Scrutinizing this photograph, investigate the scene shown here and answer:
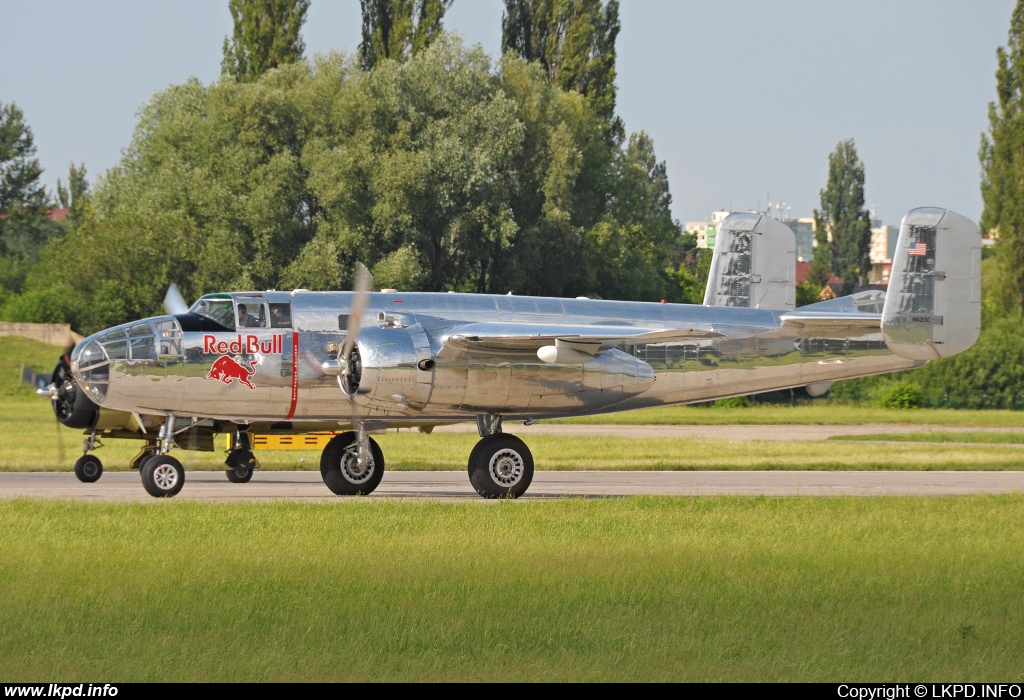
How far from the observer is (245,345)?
19.6 m

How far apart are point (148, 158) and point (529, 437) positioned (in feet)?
107

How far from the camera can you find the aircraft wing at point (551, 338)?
63.3 feet

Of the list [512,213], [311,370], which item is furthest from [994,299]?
[311,370]

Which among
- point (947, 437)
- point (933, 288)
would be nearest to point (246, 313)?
point (933, 288)

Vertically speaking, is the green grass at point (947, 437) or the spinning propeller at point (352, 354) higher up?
the spinning propeller at point (352, 354)

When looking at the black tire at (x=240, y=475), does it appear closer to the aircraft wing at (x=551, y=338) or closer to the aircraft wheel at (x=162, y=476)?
the aircraft wheel at (x=162, y=476)

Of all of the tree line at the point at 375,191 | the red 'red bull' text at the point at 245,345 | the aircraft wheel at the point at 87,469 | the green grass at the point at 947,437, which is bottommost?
the green grass at the point at 947,437

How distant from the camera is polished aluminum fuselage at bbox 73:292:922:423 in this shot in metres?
19.3

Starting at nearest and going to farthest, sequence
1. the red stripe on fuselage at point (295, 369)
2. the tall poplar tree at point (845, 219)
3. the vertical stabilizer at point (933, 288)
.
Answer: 1. the red stripe on fuselage at point (295, 369)
2. the vertical stabilizer at point (933, 288)
3. the tall poplar tree at point (845, 219)

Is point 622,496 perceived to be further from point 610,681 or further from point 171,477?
point 610,681

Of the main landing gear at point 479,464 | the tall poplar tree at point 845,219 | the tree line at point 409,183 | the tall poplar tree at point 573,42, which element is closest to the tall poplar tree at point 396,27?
the tree line at point 409,183

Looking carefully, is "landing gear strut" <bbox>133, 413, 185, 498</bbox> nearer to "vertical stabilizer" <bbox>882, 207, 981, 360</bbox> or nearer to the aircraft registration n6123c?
the aircraft registration n6123c

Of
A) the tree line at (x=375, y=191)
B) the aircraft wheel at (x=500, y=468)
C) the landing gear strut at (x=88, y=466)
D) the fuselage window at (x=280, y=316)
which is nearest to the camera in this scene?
the fuselage window at (x=280, y=316)

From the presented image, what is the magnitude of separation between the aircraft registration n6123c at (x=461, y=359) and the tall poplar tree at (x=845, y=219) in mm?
104120
